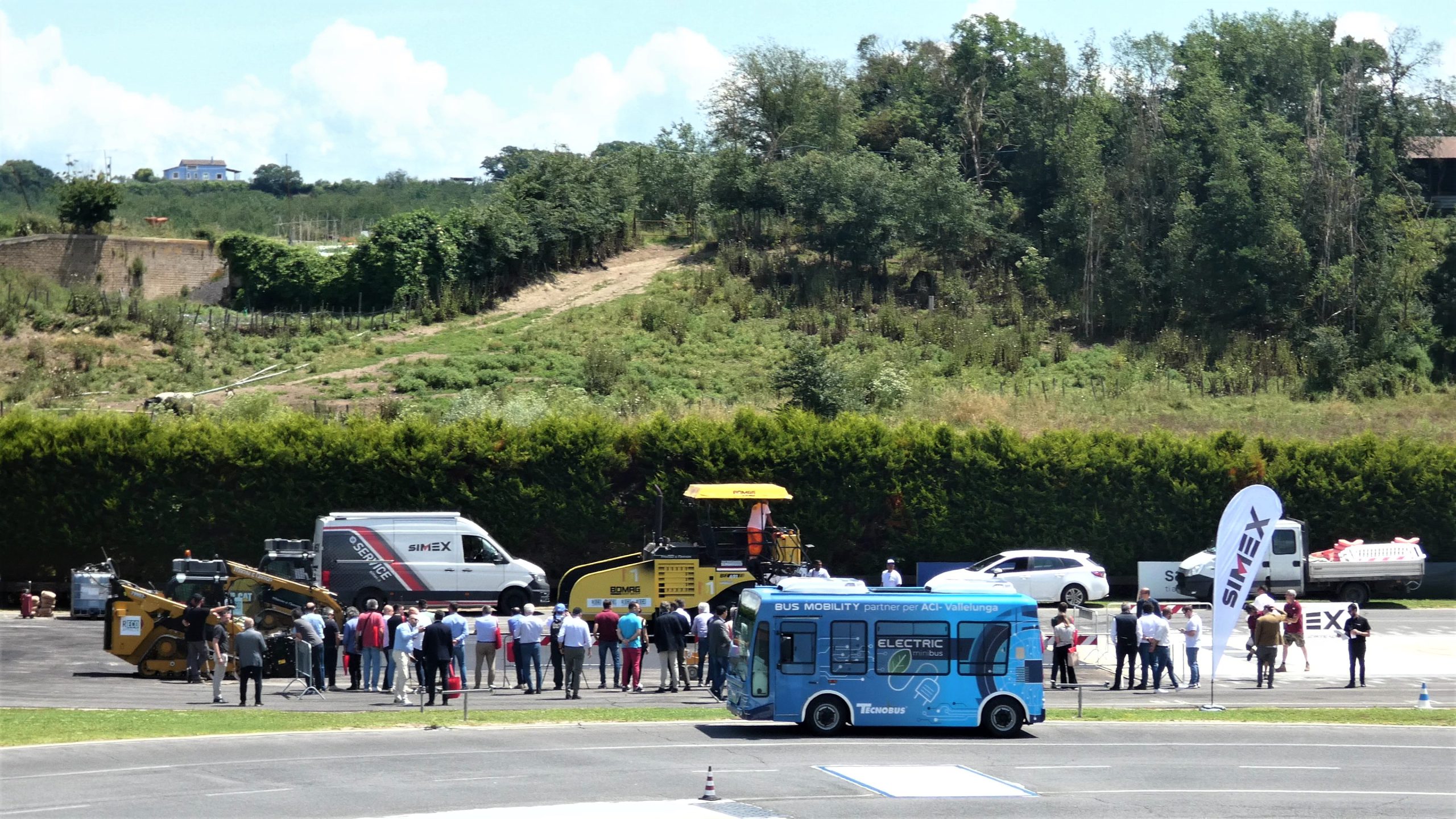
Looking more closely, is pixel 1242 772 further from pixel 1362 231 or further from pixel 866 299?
pixel 1362 231

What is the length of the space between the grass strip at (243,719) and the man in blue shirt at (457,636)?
1.46 metres

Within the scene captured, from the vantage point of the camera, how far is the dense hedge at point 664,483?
3559 cm

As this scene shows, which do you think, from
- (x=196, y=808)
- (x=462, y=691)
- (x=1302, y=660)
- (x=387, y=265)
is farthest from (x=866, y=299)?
(x=196, y=808)

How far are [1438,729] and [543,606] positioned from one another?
65.7 ft

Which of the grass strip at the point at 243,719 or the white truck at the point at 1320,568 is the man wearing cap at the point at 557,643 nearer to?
the grass strip at the point at 243,719

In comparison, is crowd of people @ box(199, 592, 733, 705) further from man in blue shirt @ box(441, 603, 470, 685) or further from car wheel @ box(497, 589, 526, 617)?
car wheel @ box(497, 589, 526, 617)

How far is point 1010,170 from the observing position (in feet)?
237

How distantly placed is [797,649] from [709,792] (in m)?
4.70

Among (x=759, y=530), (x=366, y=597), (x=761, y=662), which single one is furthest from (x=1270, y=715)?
(x=366, y=597)

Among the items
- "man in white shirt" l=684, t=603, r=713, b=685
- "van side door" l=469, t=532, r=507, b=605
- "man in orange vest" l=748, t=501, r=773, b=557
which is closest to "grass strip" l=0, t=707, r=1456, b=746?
"man in white shirt" l=684, t=603, r=713, b=685

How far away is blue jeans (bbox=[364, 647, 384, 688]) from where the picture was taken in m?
23.7

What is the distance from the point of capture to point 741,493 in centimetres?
3219

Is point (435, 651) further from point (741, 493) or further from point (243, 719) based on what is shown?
point (741, 493)

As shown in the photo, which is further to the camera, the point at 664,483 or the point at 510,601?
the point at 664,483
